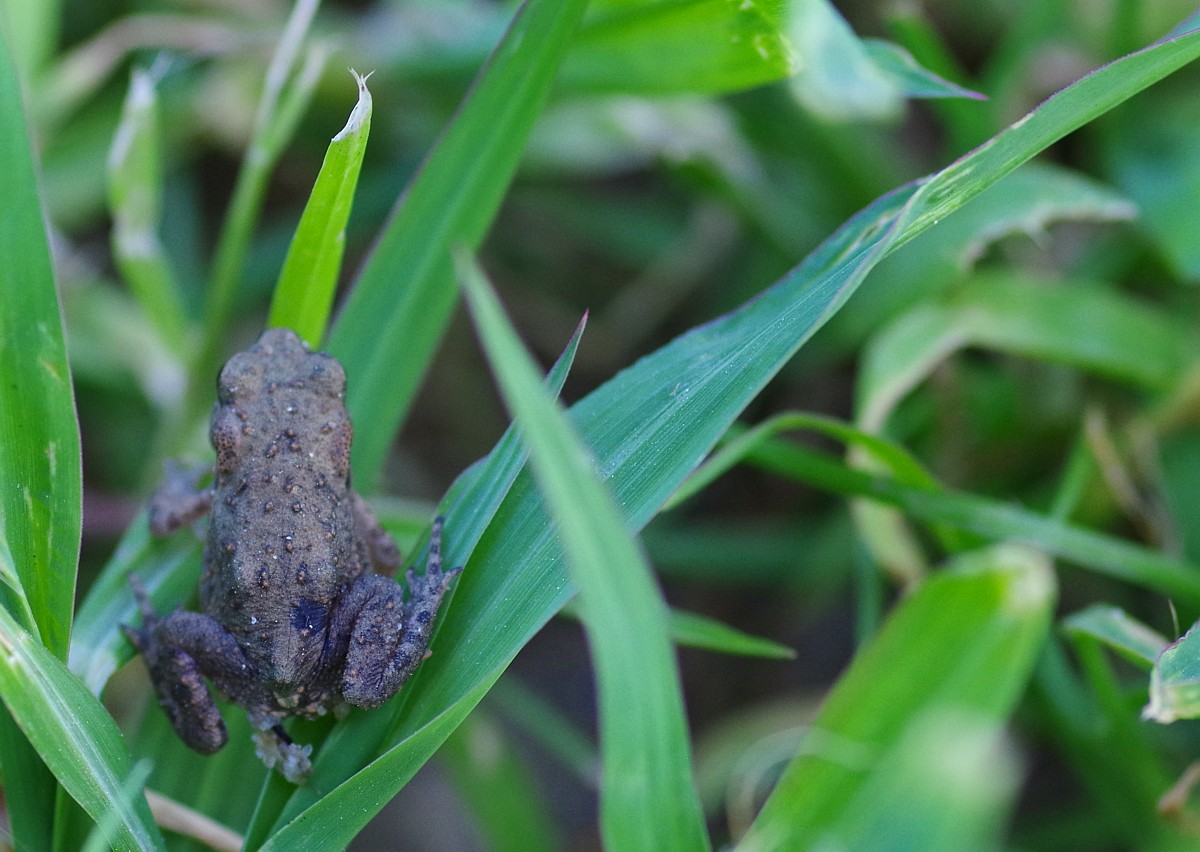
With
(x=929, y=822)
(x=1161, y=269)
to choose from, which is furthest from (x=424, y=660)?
(x=1161, y=269)

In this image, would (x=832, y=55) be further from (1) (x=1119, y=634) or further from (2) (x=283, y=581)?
(2) (x=283, y=581)

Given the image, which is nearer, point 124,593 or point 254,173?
point 124,593

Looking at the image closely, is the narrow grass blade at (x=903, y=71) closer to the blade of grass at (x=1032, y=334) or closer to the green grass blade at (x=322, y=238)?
the blade of grass at (x=1032, y=334)

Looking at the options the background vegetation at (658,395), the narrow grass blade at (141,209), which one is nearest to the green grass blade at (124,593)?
the background vegetation at (658,395)

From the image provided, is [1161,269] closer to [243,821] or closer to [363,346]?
[363,346]

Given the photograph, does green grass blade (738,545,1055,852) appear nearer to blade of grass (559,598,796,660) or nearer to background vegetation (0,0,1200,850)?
background vegetation (0,0,1200,850)

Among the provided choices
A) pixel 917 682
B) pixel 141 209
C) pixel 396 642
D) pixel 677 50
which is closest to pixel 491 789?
pixel 396 642

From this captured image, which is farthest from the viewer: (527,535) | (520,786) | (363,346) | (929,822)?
(520,786)

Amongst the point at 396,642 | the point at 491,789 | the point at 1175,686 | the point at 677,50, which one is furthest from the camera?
the point at 491,789
